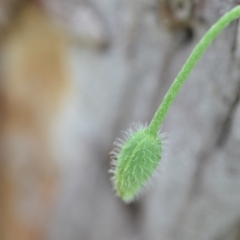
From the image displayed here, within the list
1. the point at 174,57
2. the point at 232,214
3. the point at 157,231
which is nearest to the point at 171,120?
the point at 174,57

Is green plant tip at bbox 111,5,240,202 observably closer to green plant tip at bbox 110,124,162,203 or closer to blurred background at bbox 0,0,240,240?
green plant tip at bbox 110,124,162,203

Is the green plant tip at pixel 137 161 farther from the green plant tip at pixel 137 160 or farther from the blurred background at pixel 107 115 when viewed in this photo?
the blurred background at pixel 107 115

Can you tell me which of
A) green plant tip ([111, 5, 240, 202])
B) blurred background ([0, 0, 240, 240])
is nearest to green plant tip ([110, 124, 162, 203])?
green plant tip ([111, 5, 240, 202])

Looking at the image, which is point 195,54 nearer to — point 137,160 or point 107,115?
point 137,160

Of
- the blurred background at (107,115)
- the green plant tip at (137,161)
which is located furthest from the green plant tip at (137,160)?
the blurred background at (107,115)

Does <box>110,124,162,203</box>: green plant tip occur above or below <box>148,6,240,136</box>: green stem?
below
